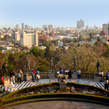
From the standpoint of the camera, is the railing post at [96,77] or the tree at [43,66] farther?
the tree at [43,66]

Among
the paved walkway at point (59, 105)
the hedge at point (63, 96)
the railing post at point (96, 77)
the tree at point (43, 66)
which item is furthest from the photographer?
the tree at point (43, 66)

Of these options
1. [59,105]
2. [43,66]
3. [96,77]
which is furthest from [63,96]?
[43,66]

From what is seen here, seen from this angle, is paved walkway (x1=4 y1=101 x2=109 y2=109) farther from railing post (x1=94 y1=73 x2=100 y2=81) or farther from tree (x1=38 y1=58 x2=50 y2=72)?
tree (x1=38 y1=58 x2=50 y2=72)

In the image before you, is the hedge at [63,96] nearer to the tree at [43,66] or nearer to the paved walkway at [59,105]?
the paved walkway at [59,105]

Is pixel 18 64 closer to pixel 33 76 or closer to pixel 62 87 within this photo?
pixel 33 76

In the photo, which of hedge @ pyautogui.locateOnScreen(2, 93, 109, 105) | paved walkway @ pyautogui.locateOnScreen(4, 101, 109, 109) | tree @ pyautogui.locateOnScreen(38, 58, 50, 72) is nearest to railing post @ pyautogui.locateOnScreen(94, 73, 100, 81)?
hedge @ pyautogui.locateOnScreen(2, 93, 109, 105)

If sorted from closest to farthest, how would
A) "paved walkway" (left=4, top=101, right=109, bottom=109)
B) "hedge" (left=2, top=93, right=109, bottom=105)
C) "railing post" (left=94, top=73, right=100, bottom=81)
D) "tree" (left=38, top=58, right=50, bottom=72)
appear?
"paved walkway" (left=4, top=101, right=109, bottom=109)
"hedge" (left=2, top=93, right=109, bottom=105)
"railing post" (left=94, top=73, right=100, bottom=81)
"tree" (left=38, top=58, right=50, bottom=72)

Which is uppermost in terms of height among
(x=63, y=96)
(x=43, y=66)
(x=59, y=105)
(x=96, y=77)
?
(x=96, y=77)

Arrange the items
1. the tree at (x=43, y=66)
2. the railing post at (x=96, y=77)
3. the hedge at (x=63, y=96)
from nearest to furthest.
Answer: the hedge at (x=63, y=96), the railing post at (x=96, y=77), the tree at (x=43, y=66)

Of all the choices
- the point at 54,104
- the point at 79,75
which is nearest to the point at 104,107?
the point at 54,104

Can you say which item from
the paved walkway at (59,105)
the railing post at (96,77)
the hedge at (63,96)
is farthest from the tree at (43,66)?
the paved walkway at (59,105)

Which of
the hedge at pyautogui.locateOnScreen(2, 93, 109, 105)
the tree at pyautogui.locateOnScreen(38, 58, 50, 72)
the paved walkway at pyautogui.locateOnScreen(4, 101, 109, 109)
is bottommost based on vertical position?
the tree at pyautogui.locateOnScreen(38, 58, 50, 72)

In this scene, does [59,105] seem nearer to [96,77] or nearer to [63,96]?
[63,96]
